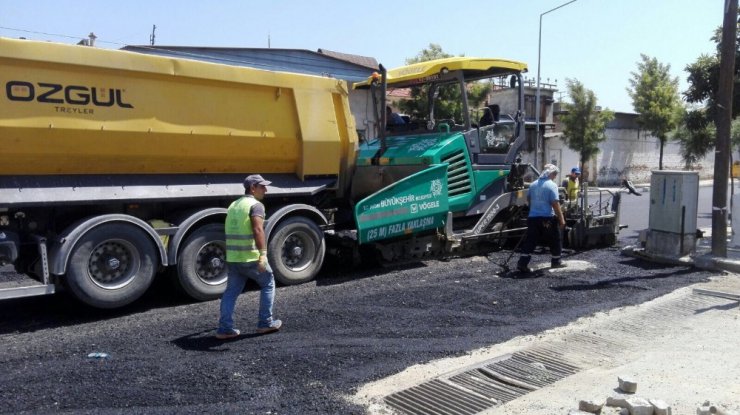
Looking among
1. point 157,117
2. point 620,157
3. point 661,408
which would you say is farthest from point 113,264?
point 620,157

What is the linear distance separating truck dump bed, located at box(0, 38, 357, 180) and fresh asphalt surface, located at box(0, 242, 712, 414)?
1.54 m

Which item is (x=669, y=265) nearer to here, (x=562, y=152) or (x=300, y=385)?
(x=300, y=385)

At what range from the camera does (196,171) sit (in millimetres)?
7223

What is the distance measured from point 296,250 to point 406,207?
1.56 metres

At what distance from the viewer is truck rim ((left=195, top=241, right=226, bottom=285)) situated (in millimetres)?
7093

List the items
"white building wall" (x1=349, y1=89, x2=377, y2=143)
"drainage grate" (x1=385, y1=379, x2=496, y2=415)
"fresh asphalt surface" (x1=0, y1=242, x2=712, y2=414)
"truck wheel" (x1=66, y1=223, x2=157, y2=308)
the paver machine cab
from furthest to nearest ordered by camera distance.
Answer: "white building wall" (x1=349, y1=89, x2=377, y2=143), the paver machine cab, "truck wheel" (x1=66, y1=223, x2=157, y2=308), "fresh asphalt surface" (x1=0, y1=242, x2=712, y2=414), "drainage grate" (x1=385, y1=379, x2=496, y2=415)

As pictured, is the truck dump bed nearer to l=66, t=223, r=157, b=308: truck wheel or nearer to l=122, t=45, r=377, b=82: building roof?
l=66, t=223, r=157, b=308: truck wheel

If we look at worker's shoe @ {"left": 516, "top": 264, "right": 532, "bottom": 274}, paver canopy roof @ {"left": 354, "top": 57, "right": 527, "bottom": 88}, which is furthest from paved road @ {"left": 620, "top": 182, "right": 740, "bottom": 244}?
paver canopy roof @ {"left": 354, "top": 57, "right": 527, "bottom": 88}

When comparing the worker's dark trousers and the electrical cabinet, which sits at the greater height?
the electrical cabinet

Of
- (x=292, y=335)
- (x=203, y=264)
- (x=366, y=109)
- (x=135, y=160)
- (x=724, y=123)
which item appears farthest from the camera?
(x=366, y=109)

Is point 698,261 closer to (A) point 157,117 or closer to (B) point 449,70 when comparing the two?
(B) point 449,70

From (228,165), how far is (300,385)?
3.62 m

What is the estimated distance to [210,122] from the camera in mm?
7129

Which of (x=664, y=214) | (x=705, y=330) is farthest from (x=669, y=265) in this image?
(x=705, y=330)
